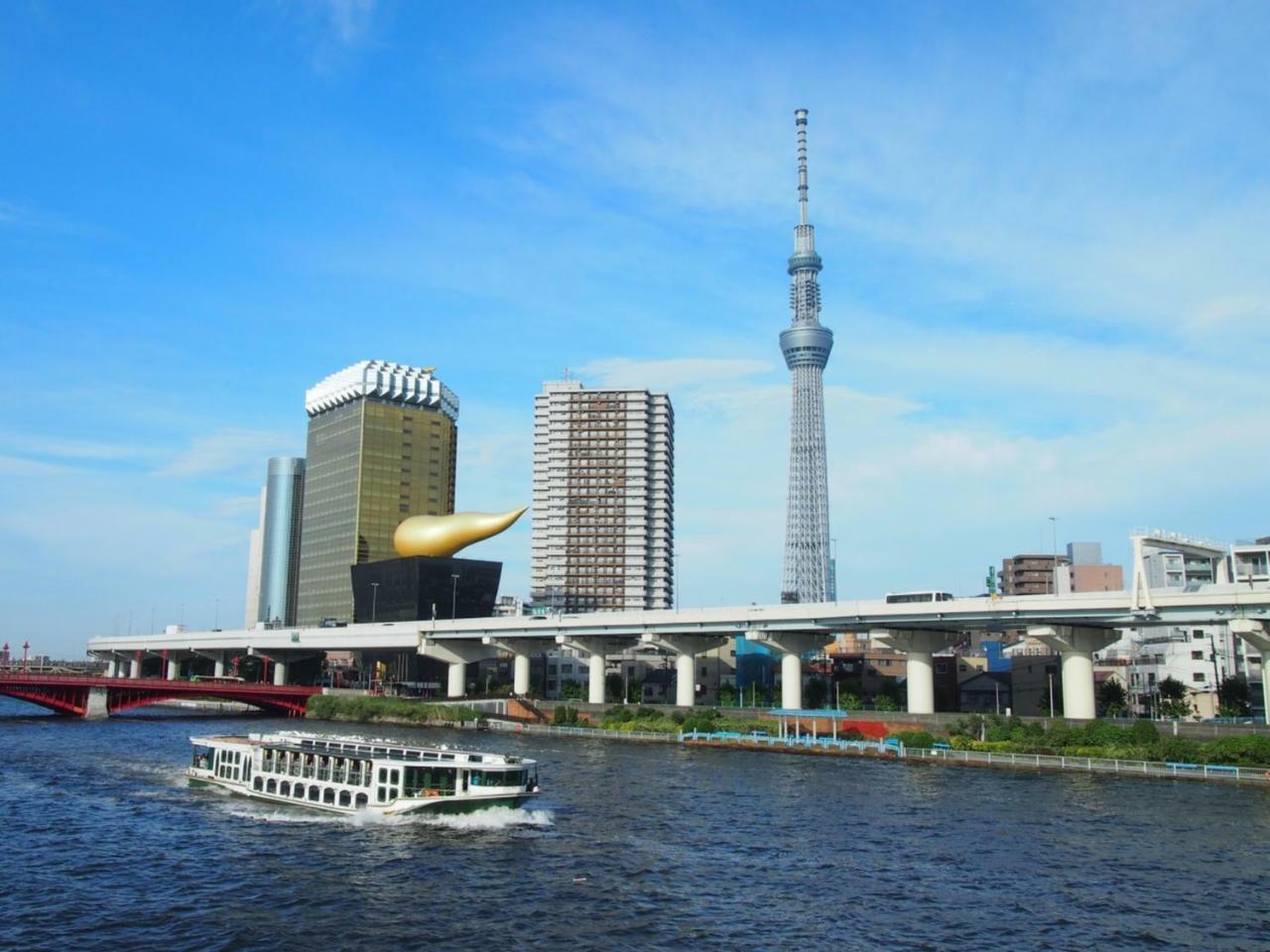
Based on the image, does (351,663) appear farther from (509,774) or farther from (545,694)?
(509,774)

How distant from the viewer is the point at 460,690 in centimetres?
13900

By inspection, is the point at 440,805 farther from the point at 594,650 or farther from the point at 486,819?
the point at 594,650

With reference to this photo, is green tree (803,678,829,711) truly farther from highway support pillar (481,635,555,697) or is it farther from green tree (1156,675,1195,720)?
highway support pillar (481,635,555,697)

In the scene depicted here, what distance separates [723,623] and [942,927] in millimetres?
74851

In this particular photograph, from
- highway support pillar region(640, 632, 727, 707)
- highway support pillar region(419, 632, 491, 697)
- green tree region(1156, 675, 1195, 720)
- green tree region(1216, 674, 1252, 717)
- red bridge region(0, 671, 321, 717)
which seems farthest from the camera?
highway support pillar region(419, 632, 491, 697)

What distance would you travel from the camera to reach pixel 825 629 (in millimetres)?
104438

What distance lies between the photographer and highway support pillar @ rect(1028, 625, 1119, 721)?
84344 millimetres

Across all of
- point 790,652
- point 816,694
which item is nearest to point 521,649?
point 816,694

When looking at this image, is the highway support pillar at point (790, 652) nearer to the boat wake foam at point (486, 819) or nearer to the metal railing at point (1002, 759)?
the metal railing at point (1002, 759)

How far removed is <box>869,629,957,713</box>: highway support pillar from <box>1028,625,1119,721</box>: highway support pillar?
38.8ft

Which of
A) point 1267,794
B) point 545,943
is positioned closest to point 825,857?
point 545,943

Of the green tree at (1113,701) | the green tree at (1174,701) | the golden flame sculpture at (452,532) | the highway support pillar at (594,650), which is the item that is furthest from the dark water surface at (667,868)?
the golden flame sculpture at (452,532)

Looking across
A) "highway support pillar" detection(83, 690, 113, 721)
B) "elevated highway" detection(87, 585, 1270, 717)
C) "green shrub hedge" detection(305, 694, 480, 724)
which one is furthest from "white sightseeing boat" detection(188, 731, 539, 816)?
"highway support pillar" detection(83, 690, 113, 721)

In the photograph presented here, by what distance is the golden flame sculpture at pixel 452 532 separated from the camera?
160250 millimetres
